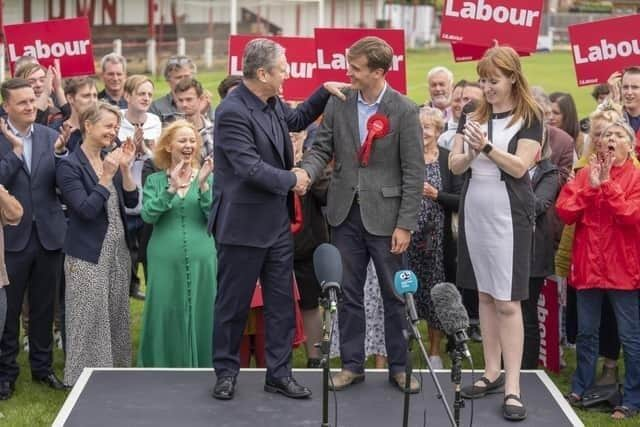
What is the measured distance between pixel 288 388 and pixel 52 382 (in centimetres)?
216

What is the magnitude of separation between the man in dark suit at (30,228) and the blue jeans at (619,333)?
12.2ft

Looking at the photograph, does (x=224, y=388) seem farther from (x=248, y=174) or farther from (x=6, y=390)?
(x=6, y=390)

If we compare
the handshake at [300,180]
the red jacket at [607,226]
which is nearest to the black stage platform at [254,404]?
the red jacket at [607,226]

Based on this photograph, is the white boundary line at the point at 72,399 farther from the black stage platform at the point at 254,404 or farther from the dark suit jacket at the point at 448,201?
the dark suit jacket at the point at 448,201

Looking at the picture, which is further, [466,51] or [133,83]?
[466,51]

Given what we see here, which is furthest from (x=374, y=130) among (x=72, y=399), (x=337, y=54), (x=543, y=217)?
(x=337, y=54)

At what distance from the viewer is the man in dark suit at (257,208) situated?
710cm

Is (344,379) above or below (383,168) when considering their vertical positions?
below

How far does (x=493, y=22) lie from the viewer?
10.6 m

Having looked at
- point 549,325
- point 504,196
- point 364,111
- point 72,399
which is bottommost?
point 72,399

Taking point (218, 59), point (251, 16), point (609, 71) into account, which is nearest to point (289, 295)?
point (609, 71)

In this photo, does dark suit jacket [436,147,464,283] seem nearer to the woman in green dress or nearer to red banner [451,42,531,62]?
the woman in green dress

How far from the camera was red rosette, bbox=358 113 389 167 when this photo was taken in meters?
7.30

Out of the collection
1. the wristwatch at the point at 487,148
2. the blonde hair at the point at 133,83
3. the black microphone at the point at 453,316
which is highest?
the blonde hair at the point at 133,83
